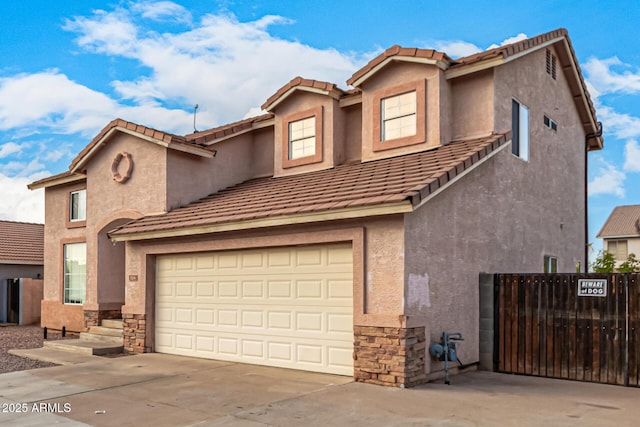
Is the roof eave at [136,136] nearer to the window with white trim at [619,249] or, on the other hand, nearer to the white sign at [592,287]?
the white sign at [592,287]

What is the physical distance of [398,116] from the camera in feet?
41.9

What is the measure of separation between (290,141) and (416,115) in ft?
12.6

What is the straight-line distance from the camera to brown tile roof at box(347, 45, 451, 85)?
39.2 ft

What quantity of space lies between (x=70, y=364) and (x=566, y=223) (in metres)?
12.4

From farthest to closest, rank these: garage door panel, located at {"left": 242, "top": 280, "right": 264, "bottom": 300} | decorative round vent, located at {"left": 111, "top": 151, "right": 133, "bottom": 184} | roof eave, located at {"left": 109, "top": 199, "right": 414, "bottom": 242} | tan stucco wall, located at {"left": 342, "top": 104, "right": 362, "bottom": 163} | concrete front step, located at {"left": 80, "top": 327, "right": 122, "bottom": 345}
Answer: decorative round vent, located at {"left": 111, "top": 151, "right": 133, "bottom": 184}, concrete front step, located at {"left": 80, "top": 327, "right": 122, "bottom": 345}, tan stucco wall, located at {"left": 342, "top": 104, "right": 362, "bottom": 163}, garage door panel, located at {"left": 242, "top": 280, "right": 264, "bottom": 300}, roof eave, located at {"left": 109, "top": 199, "right": 414, "bottom": 242}

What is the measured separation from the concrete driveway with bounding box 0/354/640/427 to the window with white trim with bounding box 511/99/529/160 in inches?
197

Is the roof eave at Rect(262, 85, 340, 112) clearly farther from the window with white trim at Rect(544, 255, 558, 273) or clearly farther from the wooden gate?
the window with white trim at Rect(544, 255, 558, 273)

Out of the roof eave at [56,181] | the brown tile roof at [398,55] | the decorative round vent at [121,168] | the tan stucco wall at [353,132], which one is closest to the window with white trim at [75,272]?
the roof eave at [56,181]

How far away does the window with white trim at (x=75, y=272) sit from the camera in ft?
58.0

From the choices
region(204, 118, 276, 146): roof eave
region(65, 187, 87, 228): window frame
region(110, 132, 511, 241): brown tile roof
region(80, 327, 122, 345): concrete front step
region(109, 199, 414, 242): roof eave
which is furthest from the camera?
region(65, 187, 87, 228): window frame

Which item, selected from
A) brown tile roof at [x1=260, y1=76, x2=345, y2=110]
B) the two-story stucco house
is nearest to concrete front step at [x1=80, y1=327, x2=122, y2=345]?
the two-story stucco house

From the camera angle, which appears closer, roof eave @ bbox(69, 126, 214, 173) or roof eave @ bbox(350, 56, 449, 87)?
roof eave @ bbox(350, 56, 449, 87)

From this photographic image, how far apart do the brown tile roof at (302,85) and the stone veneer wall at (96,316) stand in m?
7.20

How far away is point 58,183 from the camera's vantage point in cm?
1844
